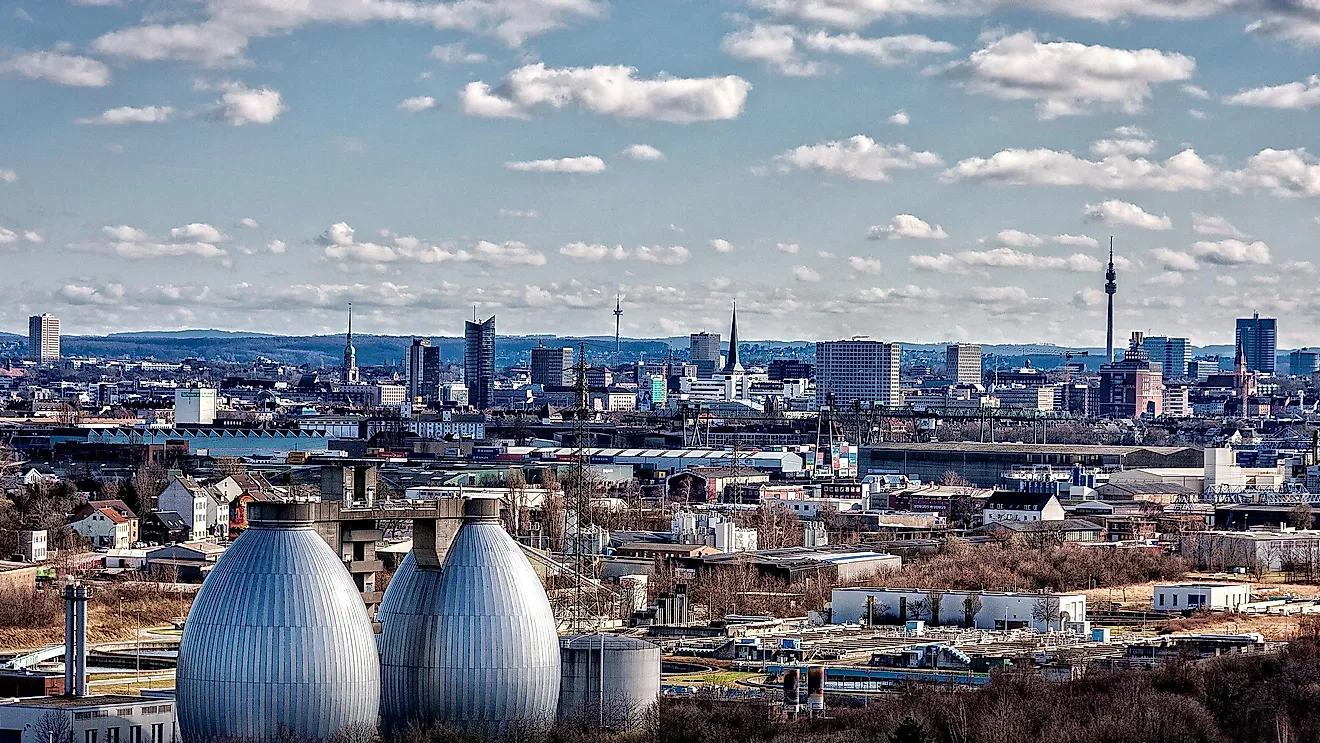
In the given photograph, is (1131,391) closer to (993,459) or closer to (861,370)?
(861,370)

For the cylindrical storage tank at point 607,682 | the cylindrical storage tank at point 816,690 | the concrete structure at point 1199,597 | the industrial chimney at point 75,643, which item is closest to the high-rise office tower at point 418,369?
the concrete structure at point 1199,597

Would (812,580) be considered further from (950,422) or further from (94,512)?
(950,422)

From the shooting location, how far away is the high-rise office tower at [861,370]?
18600 centimetres

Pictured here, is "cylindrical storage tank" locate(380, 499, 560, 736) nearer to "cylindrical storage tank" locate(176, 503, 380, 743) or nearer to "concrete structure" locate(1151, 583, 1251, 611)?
"cylindrical storage tank" locate(176, 503, 380, 743)

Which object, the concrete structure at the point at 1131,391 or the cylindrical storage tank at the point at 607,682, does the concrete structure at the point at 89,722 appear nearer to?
the cylindrical storage tank at the point at 607,682

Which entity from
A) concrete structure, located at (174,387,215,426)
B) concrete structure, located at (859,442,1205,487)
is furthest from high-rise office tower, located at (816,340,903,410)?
concrete structure, located at (859,442,1205,487)

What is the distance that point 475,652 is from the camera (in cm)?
2359

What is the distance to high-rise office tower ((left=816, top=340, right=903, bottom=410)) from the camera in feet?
610

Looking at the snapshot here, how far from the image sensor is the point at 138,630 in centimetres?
3881

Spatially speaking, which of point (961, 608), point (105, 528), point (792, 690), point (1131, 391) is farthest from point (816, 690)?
point (1131, 391)

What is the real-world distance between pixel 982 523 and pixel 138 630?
107 ft

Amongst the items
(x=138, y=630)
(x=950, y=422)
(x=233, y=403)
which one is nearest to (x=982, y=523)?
(x=138, y=630)

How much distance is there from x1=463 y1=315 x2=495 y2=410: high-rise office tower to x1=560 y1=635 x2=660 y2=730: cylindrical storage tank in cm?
15206

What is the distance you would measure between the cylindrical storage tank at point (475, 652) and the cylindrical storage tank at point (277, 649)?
2.01ft
